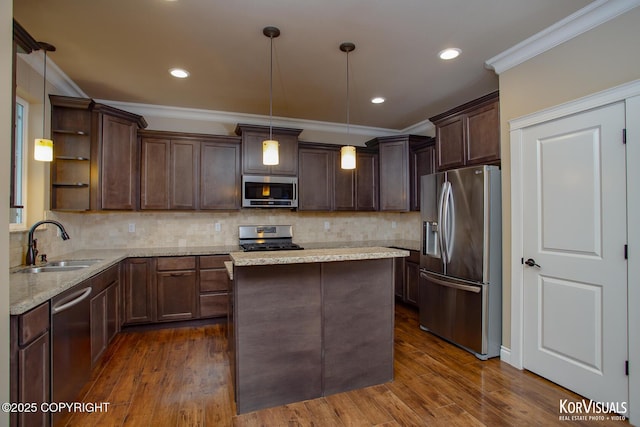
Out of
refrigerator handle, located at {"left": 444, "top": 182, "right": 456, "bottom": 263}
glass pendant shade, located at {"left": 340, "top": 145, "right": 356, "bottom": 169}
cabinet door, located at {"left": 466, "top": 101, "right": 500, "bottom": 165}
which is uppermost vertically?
cabinet door, located at {"left": 466, "top": 101, "right": 500, "bottom": 165}

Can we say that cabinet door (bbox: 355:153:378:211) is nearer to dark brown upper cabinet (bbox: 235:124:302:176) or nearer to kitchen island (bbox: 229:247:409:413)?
dark brown upper cabinet (bbox: 235:124:302:176)

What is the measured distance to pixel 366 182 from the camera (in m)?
4.79

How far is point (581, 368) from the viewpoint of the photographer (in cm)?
229

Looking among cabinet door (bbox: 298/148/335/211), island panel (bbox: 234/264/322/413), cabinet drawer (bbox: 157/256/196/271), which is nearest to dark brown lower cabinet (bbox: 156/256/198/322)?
cabinet drawer (bbox: 157/256/196/271)

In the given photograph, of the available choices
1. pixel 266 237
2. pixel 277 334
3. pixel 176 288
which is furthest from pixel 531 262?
pixel 176 288

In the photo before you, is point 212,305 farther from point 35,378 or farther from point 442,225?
point 442,225

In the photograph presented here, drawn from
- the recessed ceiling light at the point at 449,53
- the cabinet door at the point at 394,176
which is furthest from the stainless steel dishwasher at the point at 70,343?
the cabinet door at the point at 394,176

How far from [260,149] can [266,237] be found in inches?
48.7

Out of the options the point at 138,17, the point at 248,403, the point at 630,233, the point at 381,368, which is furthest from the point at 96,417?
the point at 630,233

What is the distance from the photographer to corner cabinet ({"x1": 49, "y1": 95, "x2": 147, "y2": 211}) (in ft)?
10.4

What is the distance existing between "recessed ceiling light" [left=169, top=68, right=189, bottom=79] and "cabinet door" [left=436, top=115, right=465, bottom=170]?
275cm

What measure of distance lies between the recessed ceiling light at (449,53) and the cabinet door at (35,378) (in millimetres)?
3428

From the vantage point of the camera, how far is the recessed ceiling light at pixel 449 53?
105 inches

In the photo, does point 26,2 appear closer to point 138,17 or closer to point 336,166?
point 138,17
